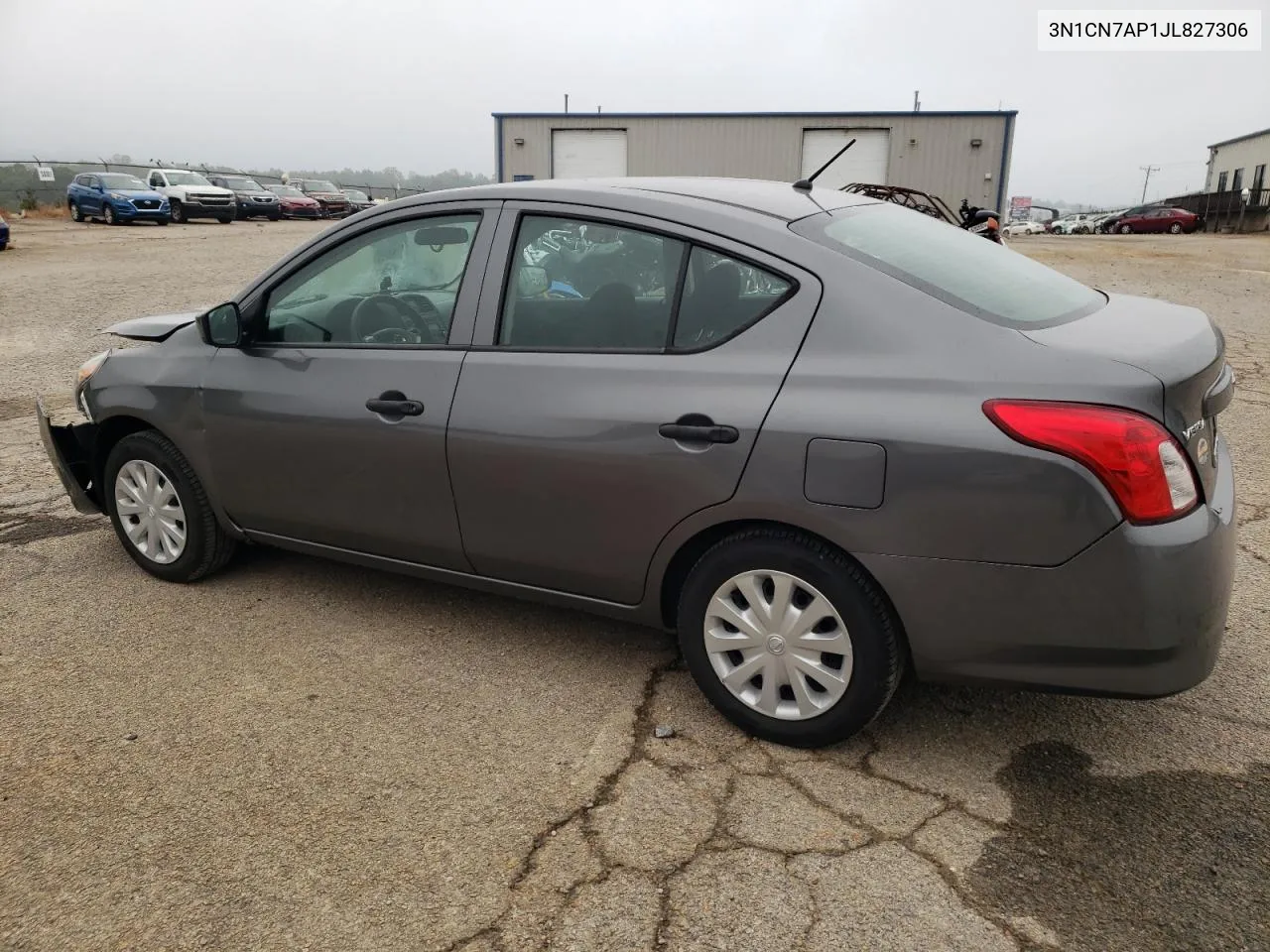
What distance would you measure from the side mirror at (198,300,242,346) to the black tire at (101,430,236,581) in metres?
0.57

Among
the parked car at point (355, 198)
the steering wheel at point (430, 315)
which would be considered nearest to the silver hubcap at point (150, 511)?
the steering wheel at point (430, 315)

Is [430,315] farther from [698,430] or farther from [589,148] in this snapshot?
[589,148]

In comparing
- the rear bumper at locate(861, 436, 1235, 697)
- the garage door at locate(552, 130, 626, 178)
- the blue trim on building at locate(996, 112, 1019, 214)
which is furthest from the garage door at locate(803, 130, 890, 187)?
the rear bumper at locate(861, 436, 1235, 697)

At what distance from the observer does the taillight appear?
7.48ft

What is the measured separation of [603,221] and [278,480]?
159 cm

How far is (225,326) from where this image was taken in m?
3.69

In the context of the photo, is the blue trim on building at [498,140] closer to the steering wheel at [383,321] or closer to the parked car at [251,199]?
the parked car at [251,199]

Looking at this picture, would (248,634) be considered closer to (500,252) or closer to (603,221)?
(500,252)

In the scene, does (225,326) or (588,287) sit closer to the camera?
(588,287)

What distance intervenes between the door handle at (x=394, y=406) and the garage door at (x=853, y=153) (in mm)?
24465

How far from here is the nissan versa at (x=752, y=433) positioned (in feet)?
7.77

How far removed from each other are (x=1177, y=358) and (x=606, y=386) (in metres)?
1.51

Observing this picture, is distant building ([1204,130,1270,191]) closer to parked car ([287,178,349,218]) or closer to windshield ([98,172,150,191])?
parked car ([287,178,349,218])

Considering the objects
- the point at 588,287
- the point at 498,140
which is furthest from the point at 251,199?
the point at 588,287
